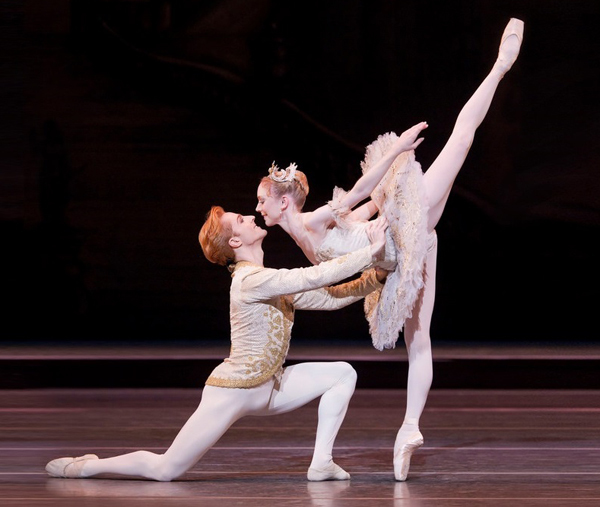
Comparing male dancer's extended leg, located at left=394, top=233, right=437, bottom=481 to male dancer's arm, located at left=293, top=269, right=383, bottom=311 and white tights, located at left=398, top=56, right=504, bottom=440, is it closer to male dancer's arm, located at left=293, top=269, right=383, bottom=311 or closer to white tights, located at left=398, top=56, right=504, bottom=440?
white tights, located at left=398, top=56, right=504, bottom=440

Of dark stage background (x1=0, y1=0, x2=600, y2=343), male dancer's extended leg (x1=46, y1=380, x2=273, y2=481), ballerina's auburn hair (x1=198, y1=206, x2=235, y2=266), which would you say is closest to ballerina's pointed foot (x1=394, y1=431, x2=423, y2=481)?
male dancer's extended leg (x1=46, y1=380, x2=273, y2=481)

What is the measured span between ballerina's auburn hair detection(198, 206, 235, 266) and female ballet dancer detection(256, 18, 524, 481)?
0.50ft

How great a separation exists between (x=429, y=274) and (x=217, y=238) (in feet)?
2.48

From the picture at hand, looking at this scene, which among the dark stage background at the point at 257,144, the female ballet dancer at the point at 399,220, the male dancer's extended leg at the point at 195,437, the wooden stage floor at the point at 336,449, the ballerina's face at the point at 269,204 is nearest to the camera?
the wooden stage floor at the point at 336,449

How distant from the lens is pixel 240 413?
11.2ft

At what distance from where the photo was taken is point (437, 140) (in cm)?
692

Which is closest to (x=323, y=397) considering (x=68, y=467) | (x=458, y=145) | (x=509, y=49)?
(x=68, y=467)

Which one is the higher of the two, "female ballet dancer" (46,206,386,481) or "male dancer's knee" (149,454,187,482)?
"female ballet dancer" (46,206,386,481)

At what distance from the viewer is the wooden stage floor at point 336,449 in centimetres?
324

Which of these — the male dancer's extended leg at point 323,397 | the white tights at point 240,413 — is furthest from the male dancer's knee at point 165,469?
the male dancer's extended leg at point 323,397

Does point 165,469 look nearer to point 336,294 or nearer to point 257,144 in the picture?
point 336,294

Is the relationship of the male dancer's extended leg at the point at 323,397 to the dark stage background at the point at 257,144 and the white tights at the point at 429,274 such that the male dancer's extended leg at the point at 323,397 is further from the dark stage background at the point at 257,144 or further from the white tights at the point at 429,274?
the dark stage background at the point at 257,144

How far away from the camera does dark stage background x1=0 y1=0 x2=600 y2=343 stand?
6.88 metres

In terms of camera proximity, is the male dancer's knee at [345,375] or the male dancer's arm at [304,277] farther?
the male dancer's knee at [345,375]
